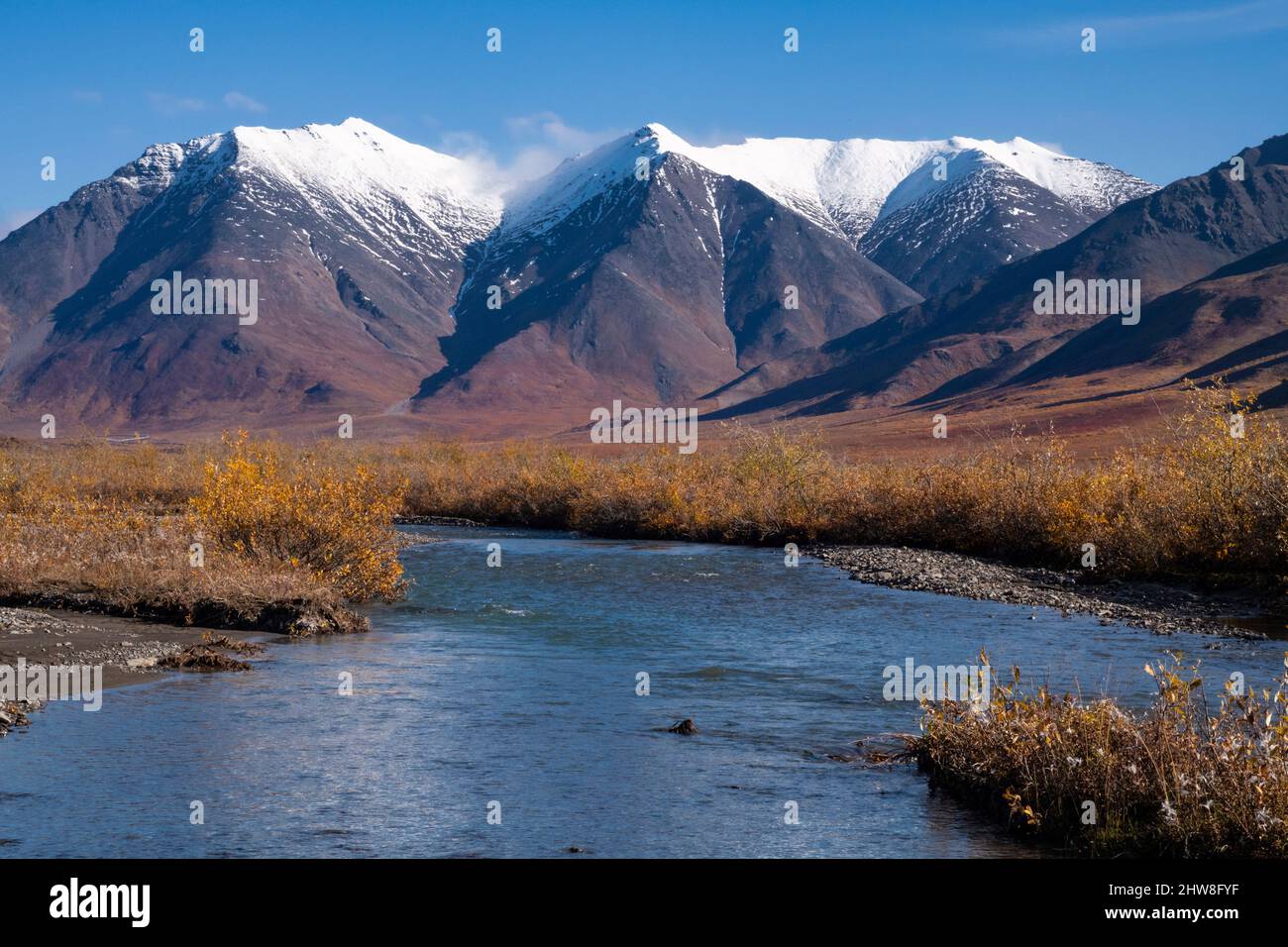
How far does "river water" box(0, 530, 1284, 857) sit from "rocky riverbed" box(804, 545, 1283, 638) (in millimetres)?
1237

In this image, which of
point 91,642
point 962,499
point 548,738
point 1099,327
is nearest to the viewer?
point 548,738

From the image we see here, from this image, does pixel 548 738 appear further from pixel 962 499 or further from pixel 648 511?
pixel 648 511

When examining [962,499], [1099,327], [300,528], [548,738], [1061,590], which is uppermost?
[1099,327]

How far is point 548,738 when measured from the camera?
47.1 feet

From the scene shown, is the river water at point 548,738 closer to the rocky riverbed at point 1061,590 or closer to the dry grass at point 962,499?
the rocky riverbed at point 1061,590

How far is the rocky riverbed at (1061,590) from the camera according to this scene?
23.1 meters

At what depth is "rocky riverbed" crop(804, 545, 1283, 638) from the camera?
75.9 feet

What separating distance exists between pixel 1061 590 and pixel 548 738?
16447mm

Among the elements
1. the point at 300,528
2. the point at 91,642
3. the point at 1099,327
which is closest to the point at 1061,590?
the point at 300,528

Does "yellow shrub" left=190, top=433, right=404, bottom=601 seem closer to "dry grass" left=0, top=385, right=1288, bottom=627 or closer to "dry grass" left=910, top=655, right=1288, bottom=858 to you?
"dry grass" left=0, top=385, right=1288, bottom=627

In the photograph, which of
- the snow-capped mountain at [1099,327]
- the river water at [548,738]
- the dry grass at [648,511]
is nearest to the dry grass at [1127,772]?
the river water at [548,738]

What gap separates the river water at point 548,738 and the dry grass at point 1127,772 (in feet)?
1.43

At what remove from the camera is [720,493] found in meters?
42.0
